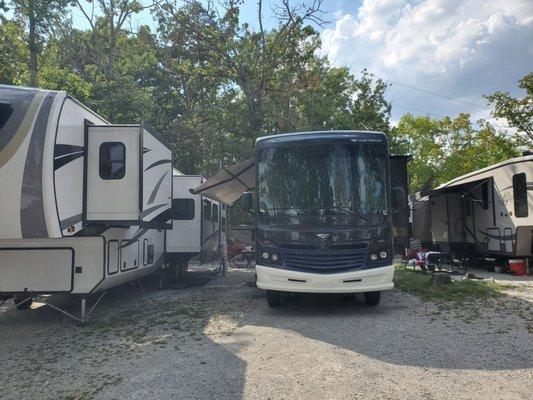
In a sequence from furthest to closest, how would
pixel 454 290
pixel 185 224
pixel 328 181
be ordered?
pixel 185 224 → pixel 454 290 → pixel 328 181

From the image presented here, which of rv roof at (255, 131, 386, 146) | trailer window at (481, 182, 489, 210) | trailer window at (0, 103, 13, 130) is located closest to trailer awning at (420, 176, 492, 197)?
trailer window at (481, 182, 489, 210)

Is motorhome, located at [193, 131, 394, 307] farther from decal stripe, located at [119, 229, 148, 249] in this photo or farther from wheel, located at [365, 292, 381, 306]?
decal stripe, located at [119, 229, 148, 249]

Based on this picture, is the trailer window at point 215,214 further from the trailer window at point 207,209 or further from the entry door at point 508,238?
the entry door at point 508,238

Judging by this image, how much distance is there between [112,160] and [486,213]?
11.2 metres

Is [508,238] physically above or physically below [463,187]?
below

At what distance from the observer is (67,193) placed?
6.70 meters

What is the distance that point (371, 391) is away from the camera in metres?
4.50

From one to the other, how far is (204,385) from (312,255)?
10.9 ft

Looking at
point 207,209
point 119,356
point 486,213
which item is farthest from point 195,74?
point 119,356

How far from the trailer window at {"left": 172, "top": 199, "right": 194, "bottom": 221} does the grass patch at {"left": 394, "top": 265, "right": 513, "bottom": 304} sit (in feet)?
18.0

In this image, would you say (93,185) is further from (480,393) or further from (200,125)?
(200,125)

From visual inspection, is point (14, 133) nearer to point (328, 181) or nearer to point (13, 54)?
point (328, 181)

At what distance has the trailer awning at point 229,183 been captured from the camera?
11.6m

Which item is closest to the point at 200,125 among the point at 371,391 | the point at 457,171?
the point at 457,171
